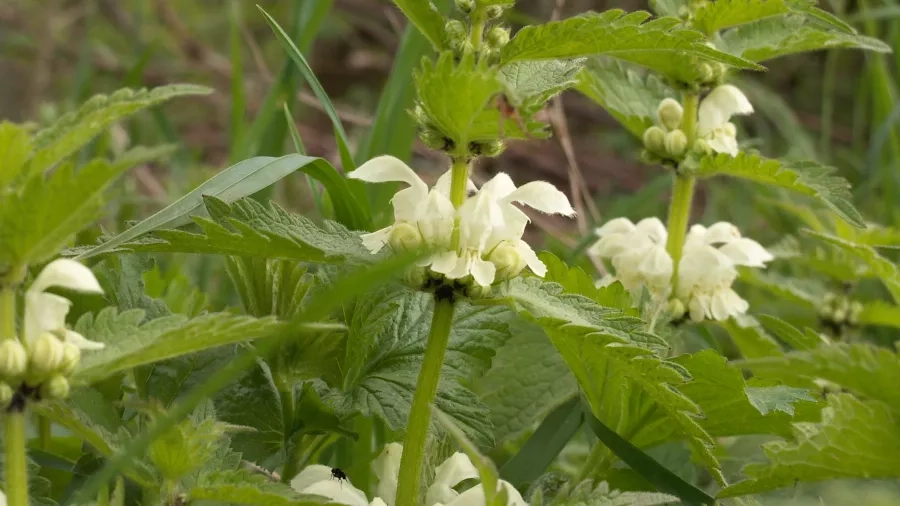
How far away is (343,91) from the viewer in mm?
4070

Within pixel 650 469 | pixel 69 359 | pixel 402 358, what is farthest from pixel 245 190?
pixel 650 469

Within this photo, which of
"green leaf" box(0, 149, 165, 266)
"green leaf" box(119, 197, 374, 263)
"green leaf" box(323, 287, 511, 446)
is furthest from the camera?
"green leaf" box(323, 287, 511, 446)

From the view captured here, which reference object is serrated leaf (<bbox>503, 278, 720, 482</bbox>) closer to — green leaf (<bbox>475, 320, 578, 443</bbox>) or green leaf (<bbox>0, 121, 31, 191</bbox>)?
green leaf (<bbox>475, 320, 578, 443</bbox>)

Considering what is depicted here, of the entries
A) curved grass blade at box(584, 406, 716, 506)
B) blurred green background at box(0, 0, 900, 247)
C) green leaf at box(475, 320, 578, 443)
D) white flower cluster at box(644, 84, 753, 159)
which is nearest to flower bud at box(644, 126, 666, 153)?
white flower cluster at box(644, 84, 753, 159)

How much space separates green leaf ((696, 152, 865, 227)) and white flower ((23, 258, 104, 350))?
24.4 inches

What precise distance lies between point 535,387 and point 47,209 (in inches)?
21.8

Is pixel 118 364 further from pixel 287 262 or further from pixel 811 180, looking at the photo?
pixel 811 180

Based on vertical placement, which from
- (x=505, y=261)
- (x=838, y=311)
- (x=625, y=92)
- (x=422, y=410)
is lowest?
(x=838, y=311)

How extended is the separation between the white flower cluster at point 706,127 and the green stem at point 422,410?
1.51 feet

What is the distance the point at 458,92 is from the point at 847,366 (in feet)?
0.93

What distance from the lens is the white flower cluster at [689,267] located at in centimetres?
103

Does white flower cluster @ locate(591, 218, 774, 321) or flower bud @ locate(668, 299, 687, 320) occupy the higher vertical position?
white flower cluster @ locate(591, 218, 774, 321)

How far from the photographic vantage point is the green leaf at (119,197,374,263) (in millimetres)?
628

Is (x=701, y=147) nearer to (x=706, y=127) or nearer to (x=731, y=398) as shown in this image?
(x=706, y=127)
